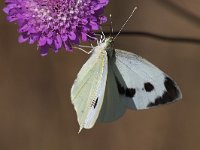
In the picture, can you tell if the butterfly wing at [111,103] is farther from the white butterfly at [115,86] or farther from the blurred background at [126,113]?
the blurred background at [126,113]

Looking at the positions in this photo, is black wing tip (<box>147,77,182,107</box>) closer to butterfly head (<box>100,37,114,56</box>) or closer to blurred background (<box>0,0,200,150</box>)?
butterfly head (<box>100,37,114,56</box>)

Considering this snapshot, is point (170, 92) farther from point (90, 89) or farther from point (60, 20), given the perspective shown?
point (60, 20)

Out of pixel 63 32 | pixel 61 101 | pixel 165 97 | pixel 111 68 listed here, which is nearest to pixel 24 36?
pixel 63 32

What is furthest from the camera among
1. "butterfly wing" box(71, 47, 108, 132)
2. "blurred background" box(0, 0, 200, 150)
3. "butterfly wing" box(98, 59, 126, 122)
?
"blurred background" box(0, 0, 200, 150)

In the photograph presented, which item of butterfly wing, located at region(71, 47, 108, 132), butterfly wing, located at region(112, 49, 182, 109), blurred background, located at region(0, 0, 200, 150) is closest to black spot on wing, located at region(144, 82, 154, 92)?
butterfly wing, located at region(112, 49, 182, 109)

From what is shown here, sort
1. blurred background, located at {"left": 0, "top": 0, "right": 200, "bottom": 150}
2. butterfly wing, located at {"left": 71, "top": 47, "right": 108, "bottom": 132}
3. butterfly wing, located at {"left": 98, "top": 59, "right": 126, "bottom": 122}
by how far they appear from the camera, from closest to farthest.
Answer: butterfly wing, located at {"left": 71, "top": 47, "right": 108, "bottom": 132}, butterfly wing, located at {"left": 98, "top": 59, "right": 126, "bottom": 122}, blurred background, located at {"left": 0, "top": 0, "right": 200, "bottom": 150}
